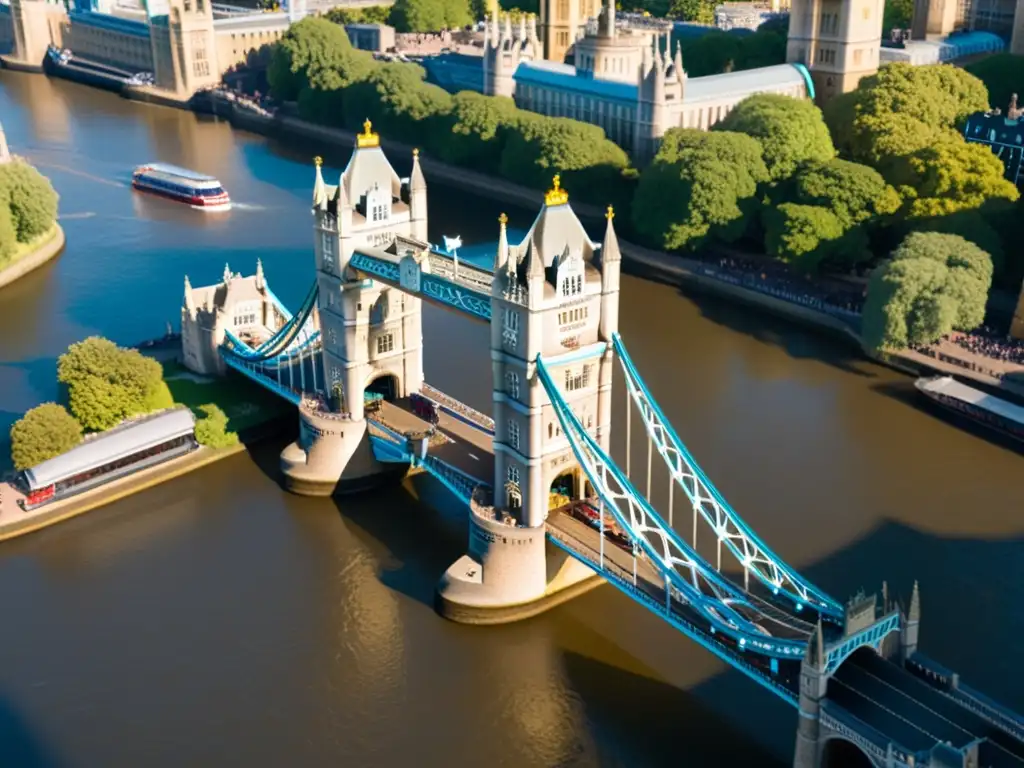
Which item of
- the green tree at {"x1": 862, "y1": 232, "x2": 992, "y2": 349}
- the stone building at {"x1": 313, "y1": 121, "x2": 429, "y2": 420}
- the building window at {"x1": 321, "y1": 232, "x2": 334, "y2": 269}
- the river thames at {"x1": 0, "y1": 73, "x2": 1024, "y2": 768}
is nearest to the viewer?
the river thames at {"x1": 0, "y1": 73, "x2": 1024, "y2": 768}

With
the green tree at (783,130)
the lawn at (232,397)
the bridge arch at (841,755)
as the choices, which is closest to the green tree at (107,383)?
the lawn at (232,397)

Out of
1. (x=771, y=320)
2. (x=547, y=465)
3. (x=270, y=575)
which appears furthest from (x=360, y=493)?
(x=771, y=320)

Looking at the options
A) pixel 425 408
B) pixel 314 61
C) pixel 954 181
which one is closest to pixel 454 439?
pixel 425 408

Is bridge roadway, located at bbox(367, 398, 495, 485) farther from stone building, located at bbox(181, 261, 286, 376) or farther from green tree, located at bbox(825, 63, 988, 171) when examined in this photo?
green tree, located at bbox(825, 63, 988, 171)

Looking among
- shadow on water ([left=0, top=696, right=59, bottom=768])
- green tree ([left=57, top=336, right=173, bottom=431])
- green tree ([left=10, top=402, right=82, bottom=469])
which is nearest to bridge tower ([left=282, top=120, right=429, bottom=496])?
green tree ([left=57, top=336, right=173, bottom=431])

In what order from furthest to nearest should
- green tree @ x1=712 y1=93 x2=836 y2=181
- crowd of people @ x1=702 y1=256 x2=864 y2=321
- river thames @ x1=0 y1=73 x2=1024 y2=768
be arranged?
green tree @ x1=712 y1=93 x2=836 y2=181
crowd of people @ x1=702 y1=256 x2=864 y2=321
river thames @ x1=0 y1=73 x2=1024 y2=768

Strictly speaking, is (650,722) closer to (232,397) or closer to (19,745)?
(19,745)
